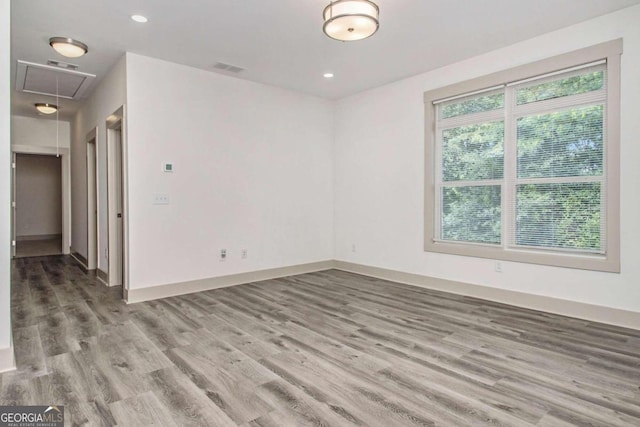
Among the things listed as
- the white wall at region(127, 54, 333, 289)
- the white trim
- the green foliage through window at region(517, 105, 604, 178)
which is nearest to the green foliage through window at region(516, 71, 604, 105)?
the green foliage through window at region(517, 105, 604, 178)

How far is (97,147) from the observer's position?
555 cm

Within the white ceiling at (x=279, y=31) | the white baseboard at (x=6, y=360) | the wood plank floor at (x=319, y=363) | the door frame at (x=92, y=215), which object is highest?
the white ceiling at (x=279, y=31)

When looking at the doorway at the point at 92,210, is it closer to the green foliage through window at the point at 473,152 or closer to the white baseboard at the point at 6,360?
the white baseboard at the point at 6,360

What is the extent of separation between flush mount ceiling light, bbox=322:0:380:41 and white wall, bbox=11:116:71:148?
24.1ft

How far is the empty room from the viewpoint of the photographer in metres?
2.33

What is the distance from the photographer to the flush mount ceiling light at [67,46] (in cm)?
382

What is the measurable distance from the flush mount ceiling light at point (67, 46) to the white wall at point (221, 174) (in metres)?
0.47

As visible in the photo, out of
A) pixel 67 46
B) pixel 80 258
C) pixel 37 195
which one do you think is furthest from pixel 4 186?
pixel 37 195

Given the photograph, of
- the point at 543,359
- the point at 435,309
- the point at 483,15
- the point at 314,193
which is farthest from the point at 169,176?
the point at 543,359

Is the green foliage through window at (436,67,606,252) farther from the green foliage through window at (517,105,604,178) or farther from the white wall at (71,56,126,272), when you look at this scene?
the white wall at (71,56,126,272)

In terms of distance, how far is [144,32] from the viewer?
371 centimetres

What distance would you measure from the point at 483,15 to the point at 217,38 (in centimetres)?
261

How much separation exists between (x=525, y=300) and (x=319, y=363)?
2.60 meters

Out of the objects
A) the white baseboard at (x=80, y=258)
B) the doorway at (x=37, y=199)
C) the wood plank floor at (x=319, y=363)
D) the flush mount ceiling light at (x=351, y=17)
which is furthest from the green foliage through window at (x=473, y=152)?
the doorway at (x=37, y=199)
